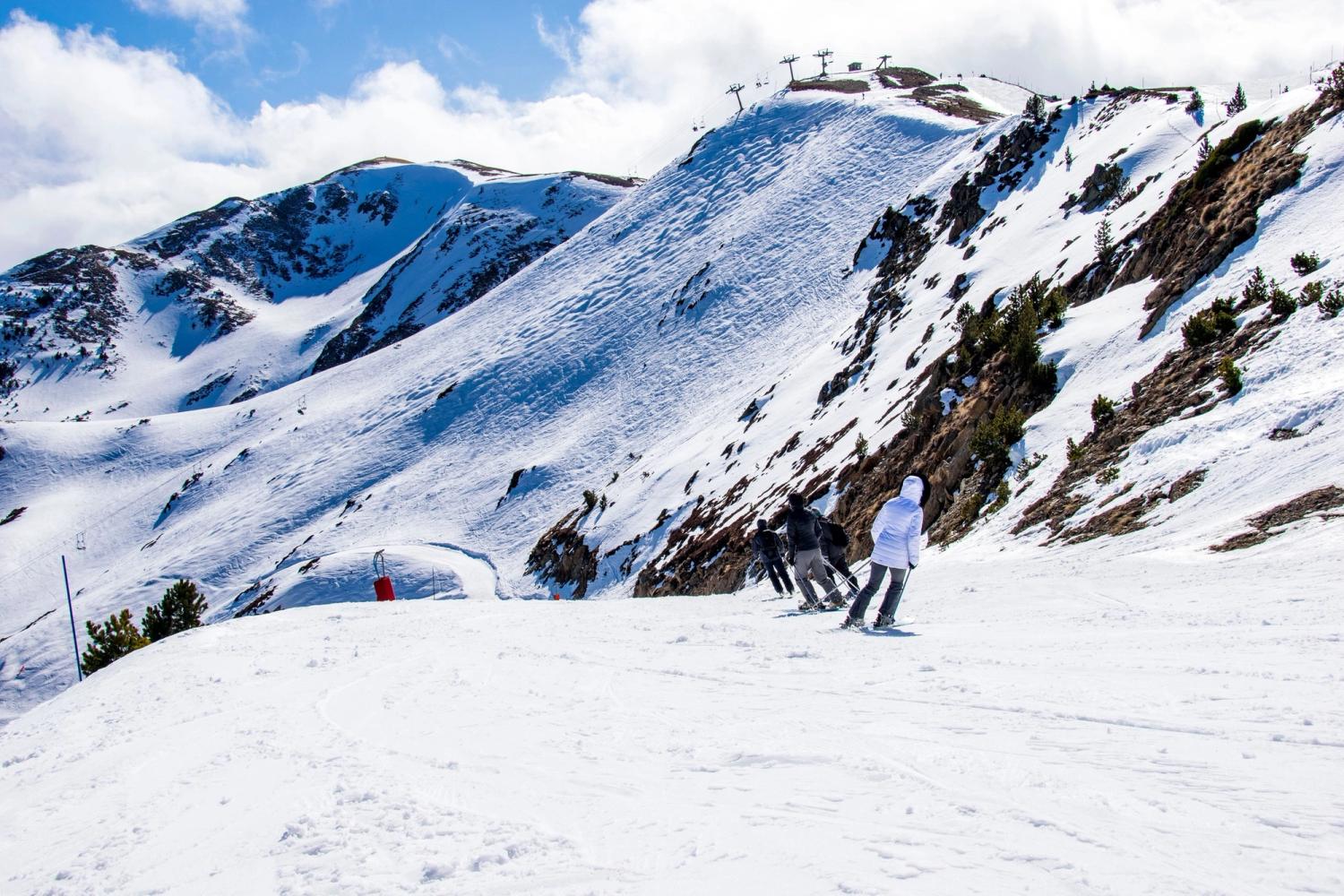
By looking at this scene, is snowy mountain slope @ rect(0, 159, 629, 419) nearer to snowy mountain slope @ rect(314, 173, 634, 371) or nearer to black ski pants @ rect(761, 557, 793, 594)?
snowy mountain slope @ rect(314, 173, 634, 371)

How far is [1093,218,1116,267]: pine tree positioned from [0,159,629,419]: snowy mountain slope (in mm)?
127130

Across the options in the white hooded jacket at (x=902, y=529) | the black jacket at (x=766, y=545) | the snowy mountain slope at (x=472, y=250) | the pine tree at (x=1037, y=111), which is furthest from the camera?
the snowy mountain slope at (x=472, y=250)

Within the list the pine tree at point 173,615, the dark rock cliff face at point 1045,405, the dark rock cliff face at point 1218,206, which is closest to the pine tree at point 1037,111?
the dark rock cliff face at point 1045,405

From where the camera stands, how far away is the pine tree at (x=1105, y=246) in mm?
22397

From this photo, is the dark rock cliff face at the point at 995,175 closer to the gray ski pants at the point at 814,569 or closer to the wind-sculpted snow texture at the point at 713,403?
the wind-sculpted snow texture at the point at 713,403

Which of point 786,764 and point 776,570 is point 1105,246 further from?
point 786,764

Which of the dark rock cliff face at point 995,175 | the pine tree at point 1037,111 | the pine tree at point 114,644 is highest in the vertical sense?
the pine tree at point 1037,111

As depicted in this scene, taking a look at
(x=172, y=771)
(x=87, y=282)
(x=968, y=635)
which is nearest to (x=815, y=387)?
(x=968, y=635)

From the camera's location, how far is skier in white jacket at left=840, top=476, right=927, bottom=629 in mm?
9055

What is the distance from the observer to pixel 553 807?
4344mm

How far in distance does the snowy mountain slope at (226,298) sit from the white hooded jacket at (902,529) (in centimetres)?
13987

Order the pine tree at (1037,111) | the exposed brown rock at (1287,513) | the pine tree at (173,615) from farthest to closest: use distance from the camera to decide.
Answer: the pine tree at (1037,111) < the pine tree at (173,615) < the exposed brown rock at (1287,513)

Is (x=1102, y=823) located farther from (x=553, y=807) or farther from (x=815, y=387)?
(x=815, y=387)

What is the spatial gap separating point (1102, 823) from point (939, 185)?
55.3 m
